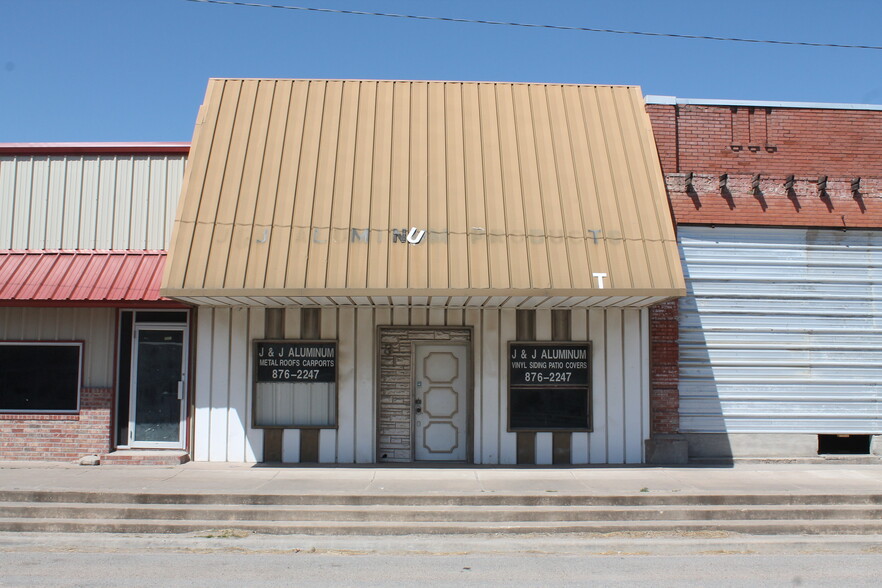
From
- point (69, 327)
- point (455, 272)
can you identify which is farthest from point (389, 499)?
point (69, 327)

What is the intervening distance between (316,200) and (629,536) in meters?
6.27

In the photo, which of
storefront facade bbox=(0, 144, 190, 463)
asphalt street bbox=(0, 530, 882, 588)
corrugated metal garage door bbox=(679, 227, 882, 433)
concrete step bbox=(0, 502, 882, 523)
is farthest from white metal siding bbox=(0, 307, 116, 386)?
corrugated metal garage door bbox=(679, 227, 882, 433)

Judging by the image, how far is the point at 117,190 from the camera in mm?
12430

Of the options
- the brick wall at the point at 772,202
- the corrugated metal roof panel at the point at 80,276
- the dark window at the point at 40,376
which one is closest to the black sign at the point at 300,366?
the corrugated metal roof panel at the point at 80,276

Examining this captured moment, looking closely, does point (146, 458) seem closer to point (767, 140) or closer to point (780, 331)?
point (780, 331)

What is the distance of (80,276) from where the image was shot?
460 inches

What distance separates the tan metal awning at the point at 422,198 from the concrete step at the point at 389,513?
2796mm

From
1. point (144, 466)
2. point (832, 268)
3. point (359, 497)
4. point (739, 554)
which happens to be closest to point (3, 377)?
point (144, 466)

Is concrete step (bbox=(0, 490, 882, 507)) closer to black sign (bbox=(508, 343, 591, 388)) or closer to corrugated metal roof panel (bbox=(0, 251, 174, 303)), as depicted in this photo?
black sign (bbox=(508, 343, 591, 388))

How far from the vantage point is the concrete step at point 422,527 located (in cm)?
883

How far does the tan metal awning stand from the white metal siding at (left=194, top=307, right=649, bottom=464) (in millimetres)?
692

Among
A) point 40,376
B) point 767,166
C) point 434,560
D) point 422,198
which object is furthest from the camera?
point 767,166

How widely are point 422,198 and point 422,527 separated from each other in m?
4.81

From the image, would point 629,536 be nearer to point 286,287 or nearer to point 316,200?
point 286,287
